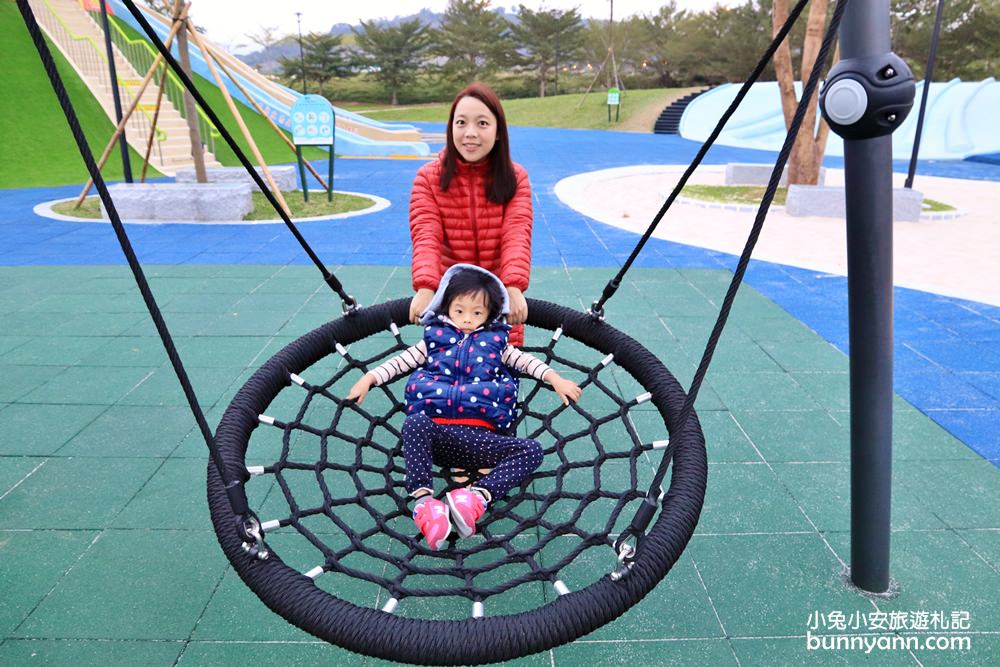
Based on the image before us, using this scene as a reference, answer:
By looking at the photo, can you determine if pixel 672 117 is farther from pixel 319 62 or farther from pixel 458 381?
pixel 319 62

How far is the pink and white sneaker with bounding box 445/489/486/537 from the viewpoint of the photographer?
5.65 ft

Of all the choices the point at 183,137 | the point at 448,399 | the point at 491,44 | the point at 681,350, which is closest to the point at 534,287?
the point at 681,350

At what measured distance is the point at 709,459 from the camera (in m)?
2.67

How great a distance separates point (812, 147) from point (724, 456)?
690cm

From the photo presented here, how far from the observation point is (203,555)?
2.11 metres

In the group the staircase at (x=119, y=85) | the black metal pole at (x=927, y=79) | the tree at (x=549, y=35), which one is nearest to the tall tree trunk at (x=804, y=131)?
the black metal pole at (x=927, y=79)

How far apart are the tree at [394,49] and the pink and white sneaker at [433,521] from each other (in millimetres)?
39693

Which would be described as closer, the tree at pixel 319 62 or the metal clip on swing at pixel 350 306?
the metal clip on swing at pixel 350 306

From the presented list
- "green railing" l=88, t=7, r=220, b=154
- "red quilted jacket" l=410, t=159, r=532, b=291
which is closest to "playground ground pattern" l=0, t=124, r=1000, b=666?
"red quilted jacket" l=410, t=159, r=532, b=291

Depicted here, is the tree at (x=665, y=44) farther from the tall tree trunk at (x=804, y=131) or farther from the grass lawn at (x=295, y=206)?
the grass lawn at (x=295, y=206)

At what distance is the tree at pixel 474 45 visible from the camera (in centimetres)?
3934

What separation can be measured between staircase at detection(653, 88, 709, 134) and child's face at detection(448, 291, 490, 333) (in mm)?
20951

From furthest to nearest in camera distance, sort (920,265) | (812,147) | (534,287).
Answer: (812,147)
(920,265)
(534,287)

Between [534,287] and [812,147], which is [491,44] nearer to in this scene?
[812,147]
